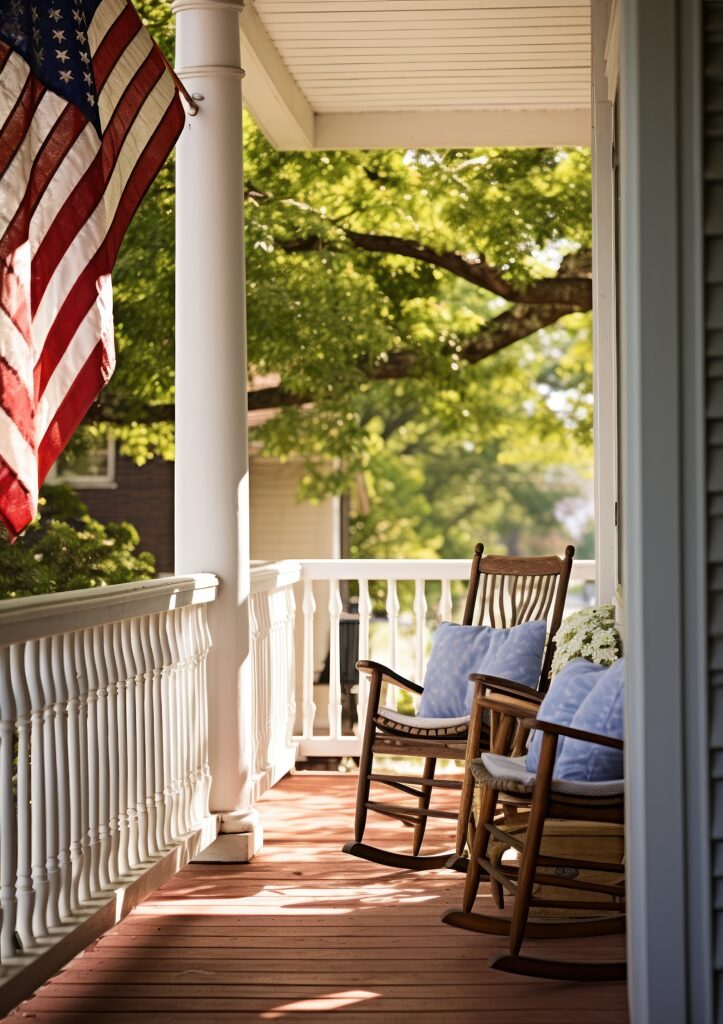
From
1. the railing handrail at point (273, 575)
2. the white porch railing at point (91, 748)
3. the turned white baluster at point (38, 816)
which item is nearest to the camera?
the white porch railing at point (91, 748)

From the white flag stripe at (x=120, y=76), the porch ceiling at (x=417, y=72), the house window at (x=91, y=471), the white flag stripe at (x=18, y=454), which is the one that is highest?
the porch ceiling at (x=417, y=72)

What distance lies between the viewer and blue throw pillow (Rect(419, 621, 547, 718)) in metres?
5.09

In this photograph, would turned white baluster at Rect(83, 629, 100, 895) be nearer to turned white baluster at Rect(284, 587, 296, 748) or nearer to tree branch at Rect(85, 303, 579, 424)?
turned white baluster at Rect(284, 587, 296, 748)

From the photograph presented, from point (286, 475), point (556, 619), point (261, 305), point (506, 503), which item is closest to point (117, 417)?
point (261, 305)

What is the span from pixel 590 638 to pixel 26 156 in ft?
7.75

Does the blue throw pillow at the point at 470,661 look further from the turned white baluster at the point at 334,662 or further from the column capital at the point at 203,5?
the column capital at the point at 203,5

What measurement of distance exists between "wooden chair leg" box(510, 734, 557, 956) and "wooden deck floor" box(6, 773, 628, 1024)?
146mm

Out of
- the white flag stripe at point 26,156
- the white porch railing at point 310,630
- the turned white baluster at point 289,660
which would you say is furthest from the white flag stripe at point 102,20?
the turned white baluster at point 289,660

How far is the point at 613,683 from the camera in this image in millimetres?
3787

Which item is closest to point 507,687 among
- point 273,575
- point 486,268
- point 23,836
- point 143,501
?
point 273,575

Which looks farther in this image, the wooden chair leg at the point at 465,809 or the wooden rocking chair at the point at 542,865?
the wooden chair leg at the point at 465,809

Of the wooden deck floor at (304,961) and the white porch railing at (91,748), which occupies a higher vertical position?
the white porch railing at (91,748)

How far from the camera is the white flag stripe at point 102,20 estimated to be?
385 cm

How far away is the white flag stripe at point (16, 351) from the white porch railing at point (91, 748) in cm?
56
